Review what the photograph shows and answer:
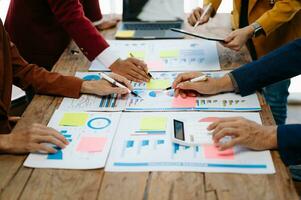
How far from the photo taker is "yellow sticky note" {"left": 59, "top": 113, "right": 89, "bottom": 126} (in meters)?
1.20

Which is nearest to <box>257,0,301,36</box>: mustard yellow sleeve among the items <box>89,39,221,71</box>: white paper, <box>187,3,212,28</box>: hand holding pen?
<box>89,39,221,71</box>: white paper

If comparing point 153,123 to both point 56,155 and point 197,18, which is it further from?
point 197,18

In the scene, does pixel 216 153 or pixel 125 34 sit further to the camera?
pixel 125 34

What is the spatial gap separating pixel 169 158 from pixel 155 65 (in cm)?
63

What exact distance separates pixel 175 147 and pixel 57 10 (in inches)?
31.4

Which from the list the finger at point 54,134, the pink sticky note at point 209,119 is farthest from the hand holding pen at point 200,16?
the finger at point 54,134

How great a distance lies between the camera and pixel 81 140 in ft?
3.65

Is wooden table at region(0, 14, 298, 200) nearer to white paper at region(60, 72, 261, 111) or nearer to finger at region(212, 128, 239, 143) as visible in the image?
finger at region(212, 128, 239, 143)

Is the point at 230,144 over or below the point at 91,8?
below

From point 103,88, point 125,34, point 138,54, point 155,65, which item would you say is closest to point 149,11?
point 125,34

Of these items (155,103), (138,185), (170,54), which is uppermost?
(170,54)

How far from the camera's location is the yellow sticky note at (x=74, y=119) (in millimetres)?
1198

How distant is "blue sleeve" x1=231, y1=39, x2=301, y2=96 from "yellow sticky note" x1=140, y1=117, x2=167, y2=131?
312mm

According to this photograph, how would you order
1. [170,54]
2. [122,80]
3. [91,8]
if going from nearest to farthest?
[122,80], [170,54], [91,8]
